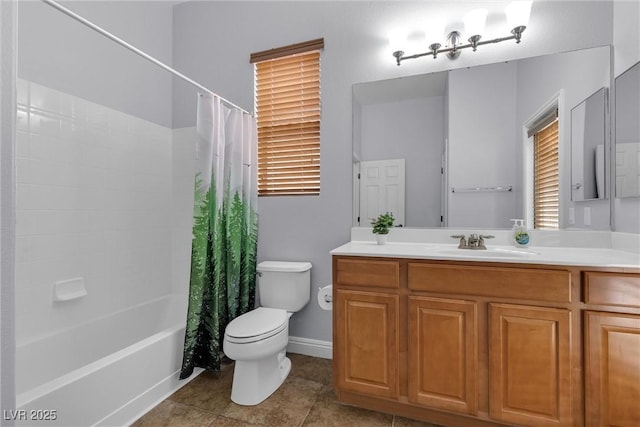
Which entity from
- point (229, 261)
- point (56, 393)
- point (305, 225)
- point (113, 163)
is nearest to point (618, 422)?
point (305, 225)

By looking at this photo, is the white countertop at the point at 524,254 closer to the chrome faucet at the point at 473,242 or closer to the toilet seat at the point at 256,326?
the chrome faucet at the point at 473,242

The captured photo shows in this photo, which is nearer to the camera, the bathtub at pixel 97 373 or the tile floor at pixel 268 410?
the bathtub at pixel 97 373

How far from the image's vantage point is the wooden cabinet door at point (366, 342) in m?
1.54

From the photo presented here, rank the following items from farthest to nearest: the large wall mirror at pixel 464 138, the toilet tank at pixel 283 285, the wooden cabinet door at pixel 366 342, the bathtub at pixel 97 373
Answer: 1. the toilet tank at pixel 283 285
2. the large wall mirror at pixel 464 138
3. the wooden cabinet door at pixel 366 342
4. the bathtub at pixel 97 373

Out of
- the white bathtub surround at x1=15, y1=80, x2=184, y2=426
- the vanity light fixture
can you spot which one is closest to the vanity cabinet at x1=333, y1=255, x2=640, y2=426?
the white bathtub surround at x1=15, y1=80, x2=184, y2=426

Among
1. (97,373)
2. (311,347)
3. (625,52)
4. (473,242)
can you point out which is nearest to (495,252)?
(473,242)

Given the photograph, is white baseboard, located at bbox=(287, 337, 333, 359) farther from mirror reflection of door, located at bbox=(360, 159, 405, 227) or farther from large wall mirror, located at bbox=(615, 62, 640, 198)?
large wall mirror, located at bbox=(615, 62, 640, 198)

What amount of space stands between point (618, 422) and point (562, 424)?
20 centimetres

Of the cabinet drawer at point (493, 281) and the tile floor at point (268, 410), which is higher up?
the cabinet drawer at point (493, 281)

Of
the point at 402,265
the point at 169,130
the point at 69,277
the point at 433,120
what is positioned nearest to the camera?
the point at 402,265

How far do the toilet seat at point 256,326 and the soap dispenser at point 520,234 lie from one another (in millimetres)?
1481

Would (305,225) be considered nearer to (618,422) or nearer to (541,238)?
(541,238)

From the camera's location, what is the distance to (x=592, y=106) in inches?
66.4

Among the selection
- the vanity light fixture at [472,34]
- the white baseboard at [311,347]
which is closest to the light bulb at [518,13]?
the vanity light fixture at [472,34]
